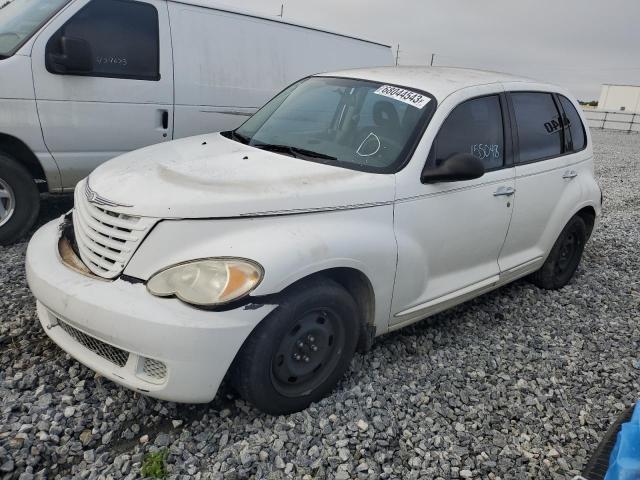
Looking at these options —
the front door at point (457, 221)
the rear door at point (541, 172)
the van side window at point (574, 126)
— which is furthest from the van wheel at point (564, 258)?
the front door at point (457, 221)

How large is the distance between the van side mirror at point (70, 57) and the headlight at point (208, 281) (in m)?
2.83

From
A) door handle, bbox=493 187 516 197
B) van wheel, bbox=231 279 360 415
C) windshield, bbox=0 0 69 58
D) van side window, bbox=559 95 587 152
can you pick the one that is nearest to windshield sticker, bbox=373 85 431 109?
door handle, bbox=493 187 516 197

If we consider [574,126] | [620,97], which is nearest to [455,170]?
[574,126]

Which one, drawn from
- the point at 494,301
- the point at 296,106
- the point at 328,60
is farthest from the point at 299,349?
the point at 328,60

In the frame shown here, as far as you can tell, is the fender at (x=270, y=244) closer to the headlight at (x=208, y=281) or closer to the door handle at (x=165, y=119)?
the headlight at (x=208, y=281)

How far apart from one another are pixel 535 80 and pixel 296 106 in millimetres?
2058

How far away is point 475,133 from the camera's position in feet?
11.2

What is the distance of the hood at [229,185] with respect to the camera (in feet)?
7.83

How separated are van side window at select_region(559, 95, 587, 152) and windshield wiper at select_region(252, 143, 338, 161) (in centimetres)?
248

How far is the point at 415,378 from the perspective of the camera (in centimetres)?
308

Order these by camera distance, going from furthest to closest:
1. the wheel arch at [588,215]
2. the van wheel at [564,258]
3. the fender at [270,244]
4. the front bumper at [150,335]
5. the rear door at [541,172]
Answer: the wheel arch at [588,215], the van wheel at [564,258], the rear door at [541,172], the fender at [270,244], the front bumper at [150,335]

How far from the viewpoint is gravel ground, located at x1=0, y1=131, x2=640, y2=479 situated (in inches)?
91.0

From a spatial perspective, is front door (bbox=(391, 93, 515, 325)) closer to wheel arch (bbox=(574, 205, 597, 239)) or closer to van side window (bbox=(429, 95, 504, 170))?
van side window (bbox=(429, 95, 504, 170))

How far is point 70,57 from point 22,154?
3.10ft
